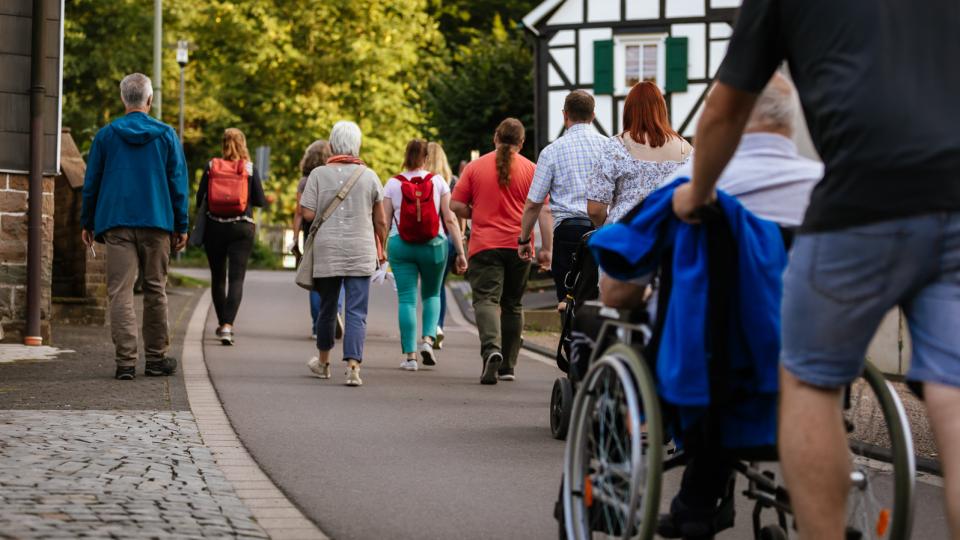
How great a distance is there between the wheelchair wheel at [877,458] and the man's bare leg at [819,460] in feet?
0.53

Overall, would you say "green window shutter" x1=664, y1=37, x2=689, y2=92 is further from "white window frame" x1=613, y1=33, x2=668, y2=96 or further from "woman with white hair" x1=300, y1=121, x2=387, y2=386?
"woman with white hair" x1=300, y1=121, x2=387, y2=386

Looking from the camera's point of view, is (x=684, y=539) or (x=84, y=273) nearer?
(x=684, y=539)

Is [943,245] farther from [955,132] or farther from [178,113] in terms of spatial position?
[178,113]

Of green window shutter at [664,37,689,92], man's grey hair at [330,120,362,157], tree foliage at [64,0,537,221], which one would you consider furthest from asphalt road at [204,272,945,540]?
tree foliage at [64,0,537,221]

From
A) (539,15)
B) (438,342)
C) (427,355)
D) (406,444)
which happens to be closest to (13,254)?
(427,355)

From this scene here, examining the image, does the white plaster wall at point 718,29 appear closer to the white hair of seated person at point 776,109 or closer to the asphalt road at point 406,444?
the asphalt road at point 406,444

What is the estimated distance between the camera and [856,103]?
3.53 m

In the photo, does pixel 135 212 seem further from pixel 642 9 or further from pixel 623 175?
pixel 642 9

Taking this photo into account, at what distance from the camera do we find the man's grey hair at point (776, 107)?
462 centimetres

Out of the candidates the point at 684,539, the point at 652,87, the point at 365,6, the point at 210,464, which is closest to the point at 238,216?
the point at 652,87

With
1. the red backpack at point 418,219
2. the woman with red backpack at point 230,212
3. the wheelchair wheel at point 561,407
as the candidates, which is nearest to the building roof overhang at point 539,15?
the woman with red backpack at point 230,212

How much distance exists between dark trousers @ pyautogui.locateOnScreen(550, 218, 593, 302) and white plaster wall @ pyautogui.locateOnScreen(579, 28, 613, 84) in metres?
25.1

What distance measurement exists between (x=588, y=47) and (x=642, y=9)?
140 centimetres

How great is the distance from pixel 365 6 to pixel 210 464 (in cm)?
4398
